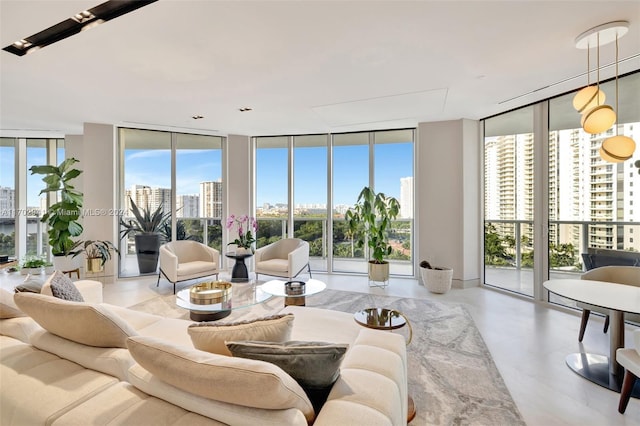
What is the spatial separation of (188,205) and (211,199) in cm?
45

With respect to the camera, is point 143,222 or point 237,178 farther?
point 237,178

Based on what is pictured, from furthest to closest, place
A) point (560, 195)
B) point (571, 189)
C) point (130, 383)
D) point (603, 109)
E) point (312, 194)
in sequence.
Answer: point (312, 194) < point (560, 195) < point (571, 189) < point (603, 109) < point (130, 383)

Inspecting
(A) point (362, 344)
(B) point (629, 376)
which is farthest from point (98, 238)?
(B) point (629, 376)

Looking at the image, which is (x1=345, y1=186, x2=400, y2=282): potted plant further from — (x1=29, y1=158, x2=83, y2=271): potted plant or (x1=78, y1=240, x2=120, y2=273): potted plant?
(x1=29, y1=158, x2=83, y2=271): potted plant

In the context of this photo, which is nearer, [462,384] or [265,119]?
[462,384]

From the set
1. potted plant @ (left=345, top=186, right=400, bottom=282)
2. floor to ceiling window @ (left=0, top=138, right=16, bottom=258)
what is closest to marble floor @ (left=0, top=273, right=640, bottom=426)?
potted plant @ (left=345, top=186, right=400, bottom=282)

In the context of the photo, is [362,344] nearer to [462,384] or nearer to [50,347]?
[462,384]

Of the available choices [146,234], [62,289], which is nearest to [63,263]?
[146,234]

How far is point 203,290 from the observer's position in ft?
10.1

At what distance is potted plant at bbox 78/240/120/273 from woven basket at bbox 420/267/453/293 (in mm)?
5207

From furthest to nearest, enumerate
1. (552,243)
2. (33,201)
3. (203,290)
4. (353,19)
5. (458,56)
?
(33,201)
(552,243)
(203,290)
(458,56)
(353,19)

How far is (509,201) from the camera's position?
4594mm

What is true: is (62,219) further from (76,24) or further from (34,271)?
(76,24)

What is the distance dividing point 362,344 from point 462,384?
109 centimetres
